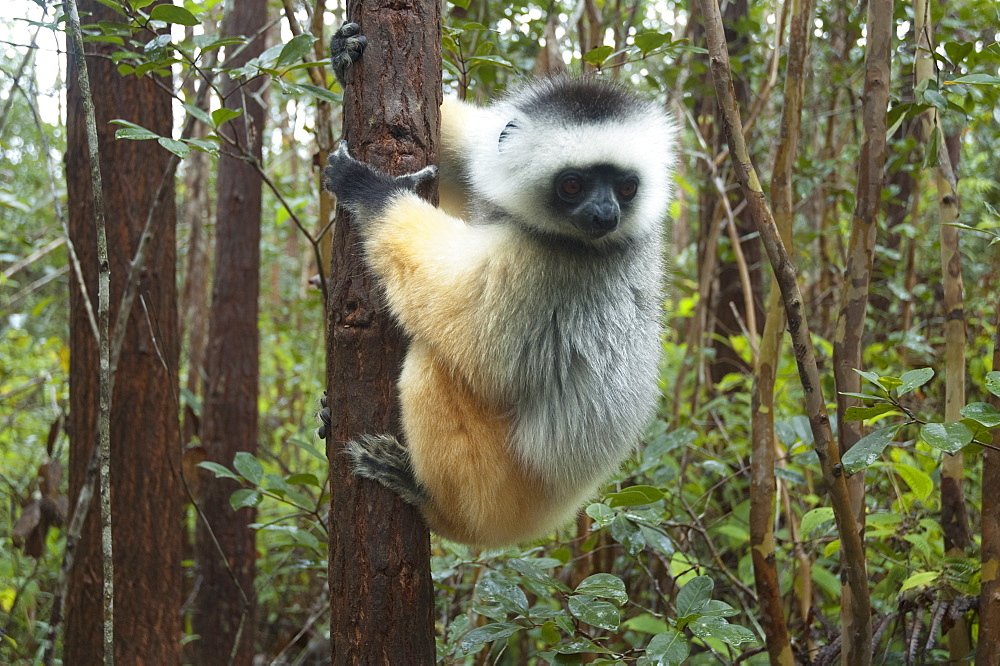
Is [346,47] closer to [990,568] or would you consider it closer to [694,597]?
[694,597]

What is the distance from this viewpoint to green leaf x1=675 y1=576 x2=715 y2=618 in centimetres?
261

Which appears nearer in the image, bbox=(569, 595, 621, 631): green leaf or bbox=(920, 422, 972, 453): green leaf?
bbox=(920, 422, 972, 453): green leaf

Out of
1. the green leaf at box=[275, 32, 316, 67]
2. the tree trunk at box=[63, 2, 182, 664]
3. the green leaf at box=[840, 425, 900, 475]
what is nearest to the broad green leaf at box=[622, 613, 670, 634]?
the green leaf at box=[840, 425, 900, 475]

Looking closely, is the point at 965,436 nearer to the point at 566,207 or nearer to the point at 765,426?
the point at 765,426

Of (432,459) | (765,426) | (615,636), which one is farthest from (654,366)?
(615,636)

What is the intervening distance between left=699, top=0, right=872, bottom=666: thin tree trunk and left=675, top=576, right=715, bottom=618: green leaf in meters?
0.51

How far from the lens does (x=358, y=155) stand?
2.81m

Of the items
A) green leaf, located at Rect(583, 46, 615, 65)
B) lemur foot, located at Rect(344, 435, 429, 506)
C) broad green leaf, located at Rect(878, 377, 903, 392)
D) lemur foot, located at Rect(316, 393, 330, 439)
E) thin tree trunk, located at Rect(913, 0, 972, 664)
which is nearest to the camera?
broad green leaf, located at Rect(878, 377, 903, 392)

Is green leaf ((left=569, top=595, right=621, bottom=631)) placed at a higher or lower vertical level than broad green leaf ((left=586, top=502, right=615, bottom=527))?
lower

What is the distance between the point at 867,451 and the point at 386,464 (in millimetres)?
1632

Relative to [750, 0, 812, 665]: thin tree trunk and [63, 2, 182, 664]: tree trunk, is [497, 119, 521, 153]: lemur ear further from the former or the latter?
[63, 2, 182, 664]: tree trunk

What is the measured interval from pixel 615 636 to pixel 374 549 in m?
3.01

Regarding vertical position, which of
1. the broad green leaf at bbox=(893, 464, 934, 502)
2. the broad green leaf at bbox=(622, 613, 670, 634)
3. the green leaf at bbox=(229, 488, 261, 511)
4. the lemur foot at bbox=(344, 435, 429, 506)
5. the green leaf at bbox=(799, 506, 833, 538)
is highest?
the lemur foot at bbox=(344, 435, 429, 506)

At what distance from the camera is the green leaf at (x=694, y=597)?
261 cm
